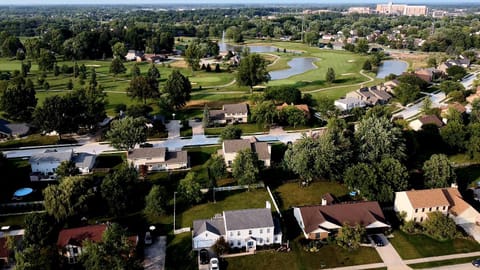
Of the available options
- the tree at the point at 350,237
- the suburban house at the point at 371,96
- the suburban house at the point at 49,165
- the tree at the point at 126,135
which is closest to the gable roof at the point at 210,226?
the tree at the point at 350,237

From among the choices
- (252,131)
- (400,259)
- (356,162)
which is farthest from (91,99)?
(400,259)

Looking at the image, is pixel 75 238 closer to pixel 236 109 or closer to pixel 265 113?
pixel 265 113

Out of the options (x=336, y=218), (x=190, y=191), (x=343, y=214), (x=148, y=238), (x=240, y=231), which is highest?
(x=190, y=191)

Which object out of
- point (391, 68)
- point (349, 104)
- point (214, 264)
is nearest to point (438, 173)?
point (214, 264)

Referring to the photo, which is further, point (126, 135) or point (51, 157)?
point (126, 135)

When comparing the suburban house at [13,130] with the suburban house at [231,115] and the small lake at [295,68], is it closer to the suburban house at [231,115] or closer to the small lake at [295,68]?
the suburban house at [231,115]

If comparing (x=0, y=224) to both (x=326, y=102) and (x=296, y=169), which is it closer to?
(x=296, y=169)

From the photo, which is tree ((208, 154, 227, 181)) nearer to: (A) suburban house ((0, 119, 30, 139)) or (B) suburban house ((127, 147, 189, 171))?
(B) suburban house ((127, 147, 189, 171))
